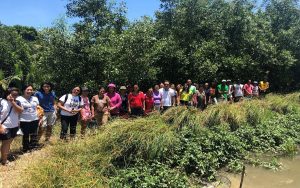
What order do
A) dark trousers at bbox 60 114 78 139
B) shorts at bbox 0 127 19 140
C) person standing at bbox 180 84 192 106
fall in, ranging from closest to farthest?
shorts at bbox 0 127 19 140
dark trousers at bbox 60 114 78 139
person standing at bbox 180 84 192 106

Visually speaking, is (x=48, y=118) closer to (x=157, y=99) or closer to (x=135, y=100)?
(x=135, y=100)

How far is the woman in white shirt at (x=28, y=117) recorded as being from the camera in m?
8.62

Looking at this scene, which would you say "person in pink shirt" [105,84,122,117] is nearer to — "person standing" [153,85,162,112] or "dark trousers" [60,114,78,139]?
"dark trousers" [60,114,78,139]

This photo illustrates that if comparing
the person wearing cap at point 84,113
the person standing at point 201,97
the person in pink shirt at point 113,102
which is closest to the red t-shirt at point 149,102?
the person in pink shirt at point 113,102

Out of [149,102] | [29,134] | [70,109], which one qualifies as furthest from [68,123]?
[149,102]

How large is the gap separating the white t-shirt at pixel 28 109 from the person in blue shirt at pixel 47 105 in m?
0.74

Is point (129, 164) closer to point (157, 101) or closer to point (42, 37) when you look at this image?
point (157, 101)

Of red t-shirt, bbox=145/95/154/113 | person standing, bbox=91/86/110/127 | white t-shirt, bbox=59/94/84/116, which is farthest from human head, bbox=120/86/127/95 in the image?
white t-shirt, bbox=59/94/84/116

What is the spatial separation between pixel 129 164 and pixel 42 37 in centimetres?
931

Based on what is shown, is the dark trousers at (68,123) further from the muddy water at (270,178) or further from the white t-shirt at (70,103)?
the muddy water at (270,178)

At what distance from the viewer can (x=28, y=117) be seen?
8.67m

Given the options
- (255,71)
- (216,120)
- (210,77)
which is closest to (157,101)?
(216,120)

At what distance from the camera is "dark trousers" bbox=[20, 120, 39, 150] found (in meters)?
8.72

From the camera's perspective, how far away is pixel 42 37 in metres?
15.6
